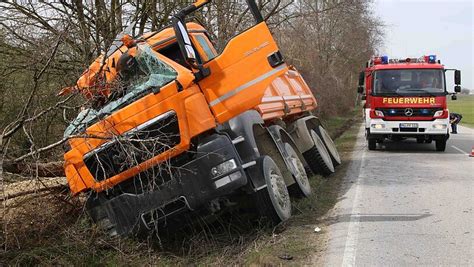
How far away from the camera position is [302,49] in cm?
3316

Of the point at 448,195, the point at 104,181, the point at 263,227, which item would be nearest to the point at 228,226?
the point at 263,227

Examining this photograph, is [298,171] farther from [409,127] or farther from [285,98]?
[409,127]

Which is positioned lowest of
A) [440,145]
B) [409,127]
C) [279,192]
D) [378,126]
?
[440,145]

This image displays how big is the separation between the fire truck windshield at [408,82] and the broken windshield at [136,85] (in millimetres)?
9835

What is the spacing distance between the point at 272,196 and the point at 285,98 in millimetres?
4077

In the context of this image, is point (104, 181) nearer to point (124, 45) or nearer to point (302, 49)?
point (124, 45)

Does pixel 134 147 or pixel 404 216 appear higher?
pixel 134 147

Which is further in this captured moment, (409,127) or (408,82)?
(408,82)

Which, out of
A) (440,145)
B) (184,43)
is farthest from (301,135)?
(440,145)

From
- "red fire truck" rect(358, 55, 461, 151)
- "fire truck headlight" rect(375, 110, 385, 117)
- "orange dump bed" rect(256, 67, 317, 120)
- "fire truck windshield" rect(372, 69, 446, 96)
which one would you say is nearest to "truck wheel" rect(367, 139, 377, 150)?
"red fire truck" rect(358, 55, 461, 151)

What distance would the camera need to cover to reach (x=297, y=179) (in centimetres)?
820

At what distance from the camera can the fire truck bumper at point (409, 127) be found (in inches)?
574

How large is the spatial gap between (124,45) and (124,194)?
2.05 meters

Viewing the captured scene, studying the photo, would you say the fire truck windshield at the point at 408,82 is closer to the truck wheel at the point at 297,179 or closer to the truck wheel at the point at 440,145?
the truck wheel at the point at 440,145
